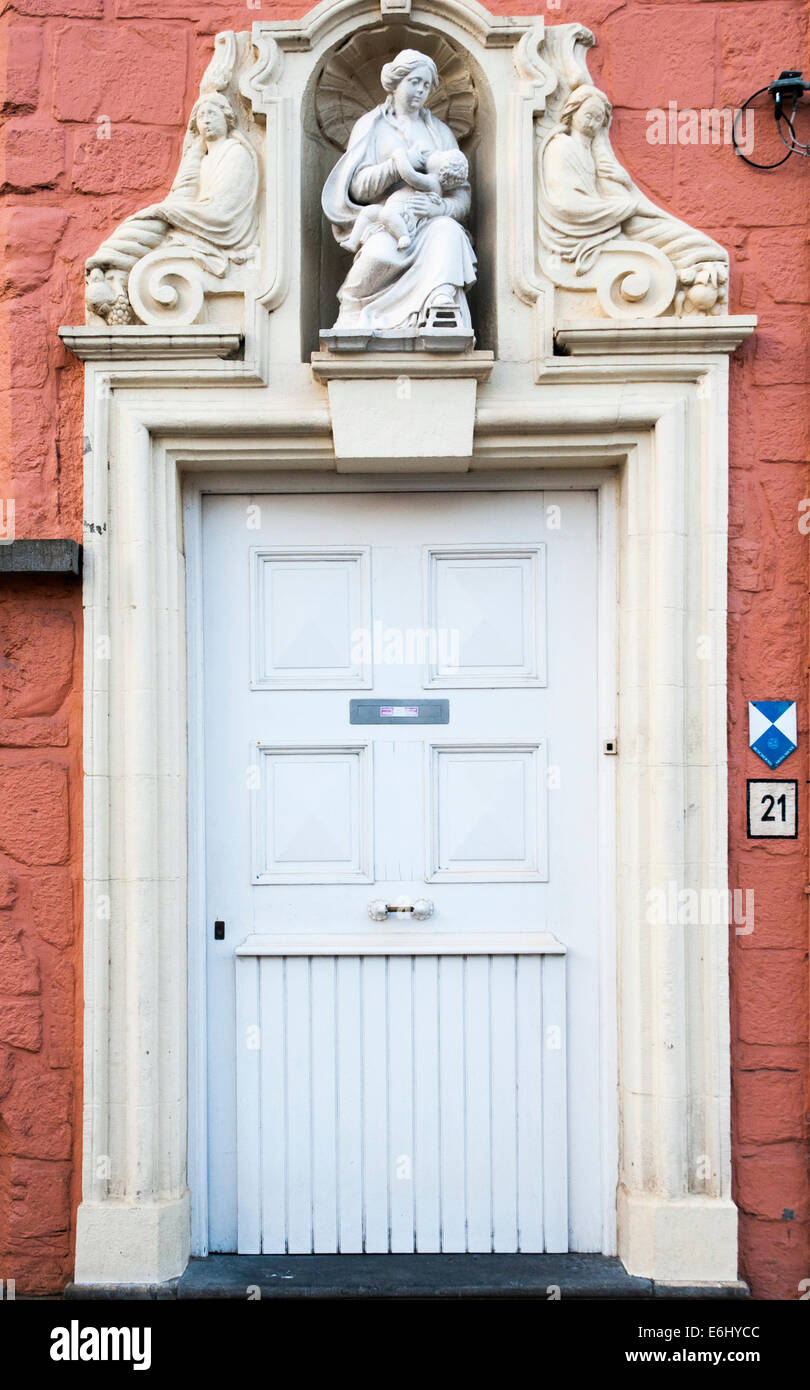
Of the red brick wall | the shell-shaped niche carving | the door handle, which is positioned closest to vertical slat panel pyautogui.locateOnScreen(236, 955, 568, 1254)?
the door handle

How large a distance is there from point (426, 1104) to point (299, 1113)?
380 mm

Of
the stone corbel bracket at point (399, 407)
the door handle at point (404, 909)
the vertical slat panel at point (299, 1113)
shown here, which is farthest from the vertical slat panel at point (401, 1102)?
the stone corbel bracket at point (399, 407)

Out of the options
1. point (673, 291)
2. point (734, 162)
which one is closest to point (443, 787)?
point (673, 291)

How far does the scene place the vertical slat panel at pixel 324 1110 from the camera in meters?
3.28

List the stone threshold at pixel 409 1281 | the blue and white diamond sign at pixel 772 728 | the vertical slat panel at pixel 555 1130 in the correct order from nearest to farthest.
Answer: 1. the stone threshold at pixel 409 1281
2. the blue and white diamond sign at pixel 772 728
3. the vertical slat panel at pixel 555 1130

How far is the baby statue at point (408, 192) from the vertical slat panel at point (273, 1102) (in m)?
2.13

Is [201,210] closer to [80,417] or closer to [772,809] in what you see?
[80,417]

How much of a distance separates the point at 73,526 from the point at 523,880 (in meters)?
1.68

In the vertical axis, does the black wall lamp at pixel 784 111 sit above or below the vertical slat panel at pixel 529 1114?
above

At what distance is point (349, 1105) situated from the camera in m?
3.29

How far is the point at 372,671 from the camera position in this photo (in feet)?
10.9

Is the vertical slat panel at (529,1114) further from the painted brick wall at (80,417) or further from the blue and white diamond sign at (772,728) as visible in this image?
the blue and white diamond sign at (772,728)

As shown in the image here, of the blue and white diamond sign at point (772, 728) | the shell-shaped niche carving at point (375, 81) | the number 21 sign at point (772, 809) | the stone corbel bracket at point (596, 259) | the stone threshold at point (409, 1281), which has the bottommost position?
the stone threshold at point (409, 1281)

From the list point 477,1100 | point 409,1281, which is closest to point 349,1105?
point 477,1100
